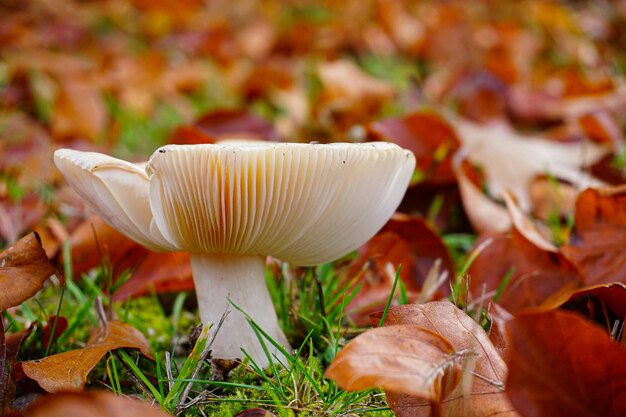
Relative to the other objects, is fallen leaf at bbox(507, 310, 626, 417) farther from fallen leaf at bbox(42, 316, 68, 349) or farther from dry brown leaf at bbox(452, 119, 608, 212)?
dry brown leaf at bbox(452, 119, 608, 212)

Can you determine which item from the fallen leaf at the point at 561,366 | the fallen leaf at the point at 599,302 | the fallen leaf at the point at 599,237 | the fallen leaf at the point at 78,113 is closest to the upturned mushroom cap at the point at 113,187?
the fallen leaf at the point at 561,366

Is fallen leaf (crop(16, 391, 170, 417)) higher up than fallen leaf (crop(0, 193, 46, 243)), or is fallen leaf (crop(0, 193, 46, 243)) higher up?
fallen leaf (crop(16, 391, 170, 417))

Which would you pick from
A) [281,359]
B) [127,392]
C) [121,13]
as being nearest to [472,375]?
[281,359]

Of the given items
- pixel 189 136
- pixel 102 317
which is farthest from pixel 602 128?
pixel 102 317

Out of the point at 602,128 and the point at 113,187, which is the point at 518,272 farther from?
the point at 602,128

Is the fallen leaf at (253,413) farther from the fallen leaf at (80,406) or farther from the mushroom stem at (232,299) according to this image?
the fallen leaf at (80,406)

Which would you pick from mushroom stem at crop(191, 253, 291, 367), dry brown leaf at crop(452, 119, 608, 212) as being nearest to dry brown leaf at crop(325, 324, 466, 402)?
mushroom stem at crop(191, 253, 291, 367)
